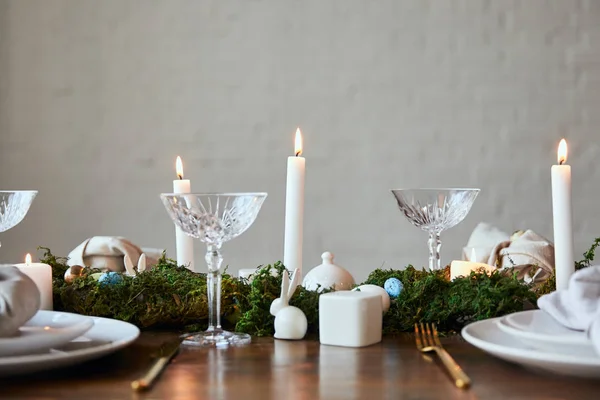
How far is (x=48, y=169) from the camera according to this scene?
11.9 ft

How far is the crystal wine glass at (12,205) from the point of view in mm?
1393

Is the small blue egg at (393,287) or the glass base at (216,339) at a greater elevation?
the small blue egg at (393,287)

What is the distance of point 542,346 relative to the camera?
0.79 meters

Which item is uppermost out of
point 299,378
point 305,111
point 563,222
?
point 305,111

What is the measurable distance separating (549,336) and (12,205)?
1.03m

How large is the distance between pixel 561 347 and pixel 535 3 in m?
3.03

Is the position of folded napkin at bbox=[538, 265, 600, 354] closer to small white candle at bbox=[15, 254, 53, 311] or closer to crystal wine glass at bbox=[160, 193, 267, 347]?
crystal wine glass at bbox=[160, 193, 267, 347]

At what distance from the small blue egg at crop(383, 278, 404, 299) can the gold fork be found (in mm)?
57

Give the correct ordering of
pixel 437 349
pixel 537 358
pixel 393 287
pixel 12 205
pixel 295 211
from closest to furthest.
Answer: pixel 537 358, pixel 437 349, pixel 393 287, pixel 295 211, pixel 12 205

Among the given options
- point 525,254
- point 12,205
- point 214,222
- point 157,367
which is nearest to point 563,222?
point 214,222

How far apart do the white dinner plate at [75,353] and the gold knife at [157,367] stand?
4cm

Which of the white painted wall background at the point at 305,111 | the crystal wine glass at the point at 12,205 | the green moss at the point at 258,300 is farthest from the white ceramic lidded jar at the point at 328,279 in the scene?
the white painted wall background at the point at 305,111

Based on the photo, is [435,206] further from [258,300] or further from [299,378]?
[299,378]

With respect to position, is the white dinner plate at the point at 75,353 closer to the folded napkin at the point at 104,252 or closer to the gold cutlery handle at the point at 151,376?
the gold cutlery handle at the point at 151,376
